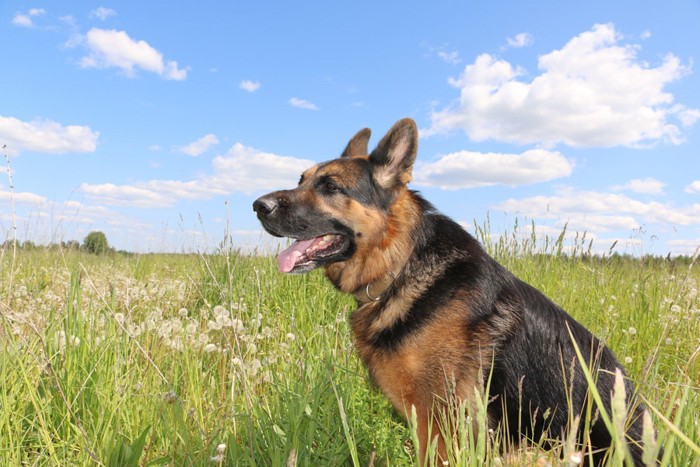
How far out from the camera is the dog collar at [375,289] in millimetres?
3614

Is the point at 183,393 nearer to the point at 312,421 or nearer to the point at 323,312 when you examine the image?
the point at 312,421

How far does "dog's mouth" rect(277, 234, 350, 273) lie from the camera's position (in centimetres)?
383

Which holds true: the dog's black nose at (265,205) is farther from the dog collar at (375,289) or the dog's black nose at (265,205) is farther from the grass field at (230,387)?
the dog collar at (375,289)

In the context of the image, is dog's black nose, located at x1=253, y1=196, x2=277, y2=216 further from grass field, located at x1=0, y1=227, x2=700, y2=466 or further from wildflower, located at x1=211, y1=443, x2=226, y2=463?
wildflower, located at x1=211, y1=443, x2=226, y2=463

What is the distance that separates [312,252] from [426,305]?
1.05 metres

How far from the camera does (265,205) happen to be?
384 cm

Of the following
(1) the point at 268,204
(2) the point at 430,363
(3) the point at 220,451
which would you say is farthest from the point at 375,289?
(3) the point at 220,451

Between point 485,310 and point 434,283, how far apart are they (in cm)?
38

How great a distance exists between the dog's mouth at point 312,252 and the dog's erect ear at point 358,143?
3.93 ft

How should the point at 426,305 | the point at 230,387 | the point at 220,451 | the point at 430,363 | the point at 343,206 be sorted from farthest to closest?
the point at 230,387
the point at 343,206
the point at 426,305
the point at 430,363
the point at 220,451

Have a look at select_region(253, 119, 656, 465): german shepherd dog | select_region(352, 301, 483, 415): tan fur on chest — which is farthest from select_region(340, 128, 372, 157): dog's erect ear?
select_region(352, 301, 483, 415): tan fur on chest

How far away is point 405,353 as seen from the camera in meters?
3.12

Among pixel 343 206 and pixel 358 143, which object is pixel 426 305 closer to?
pixel 343 206

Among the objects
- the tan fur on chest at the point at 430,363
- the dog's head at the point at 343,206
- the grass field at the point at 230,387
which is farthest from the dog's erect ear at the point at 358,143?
the tan fur on chest at the point at 430,363
